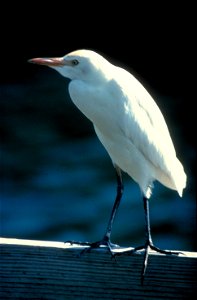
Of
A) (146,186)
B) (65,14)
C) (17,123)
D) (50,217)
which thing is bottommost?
(50,217)

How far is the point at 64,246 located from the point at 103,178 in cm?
156

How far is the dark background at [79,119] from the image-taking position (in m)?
2.70

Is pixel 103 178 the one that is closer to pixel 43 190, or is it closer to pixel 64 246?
pixel 43 190

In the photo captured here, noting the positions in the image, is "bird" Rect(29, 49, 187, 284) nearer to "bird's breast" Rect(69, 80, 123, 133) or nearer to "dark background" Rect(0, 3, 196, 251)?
"bird's breast" Rect(69, 80, 123, 133)

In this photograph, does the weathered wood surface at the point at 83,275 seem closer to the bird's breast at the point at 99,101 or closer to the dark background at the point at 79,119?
the bird's breast at the point at 99,101

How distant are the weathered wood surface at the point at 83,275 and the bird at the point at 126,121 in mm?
362

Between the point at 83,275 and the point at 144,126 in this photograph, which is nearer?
the point at 83,275

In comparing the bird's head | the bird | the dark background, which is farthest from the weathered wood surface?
the dark background

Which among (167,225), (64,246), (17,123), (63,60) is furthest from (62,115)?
(64,246)

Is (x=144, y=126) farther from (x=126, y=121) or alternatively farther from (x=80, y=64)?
(x=80, y=64)

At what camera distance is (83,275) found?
136 centimetres

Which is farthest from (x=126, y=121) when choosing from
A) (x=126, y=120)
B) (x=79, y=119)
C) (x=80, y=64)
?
(x=79, y=119)

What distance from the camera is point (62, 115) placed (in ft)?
10.3

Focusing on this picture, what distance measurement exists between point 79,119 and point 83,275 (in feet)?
5.82
